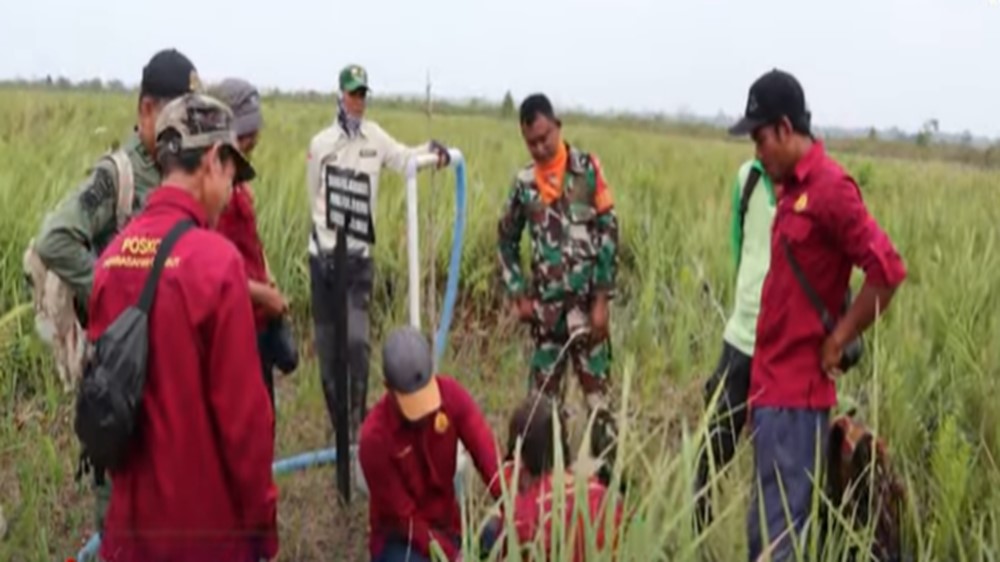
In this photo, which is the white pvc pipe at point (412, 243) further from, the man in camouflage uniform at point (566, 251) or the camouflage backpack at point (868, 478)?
the camouflage backpack at point (868, 478)

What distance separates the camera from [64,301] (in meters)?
3.09

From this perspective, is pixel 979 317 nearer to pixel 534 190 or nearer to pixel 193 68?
pixel 534 190

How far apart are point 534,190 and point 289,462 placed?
141cm

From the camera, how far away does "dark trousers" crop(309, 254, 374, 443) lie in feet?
15.8

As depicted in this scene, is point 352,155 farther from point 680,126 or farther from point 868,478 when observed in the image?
point 680,126

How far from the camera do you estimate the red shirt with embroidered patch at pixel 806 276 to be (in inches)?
119

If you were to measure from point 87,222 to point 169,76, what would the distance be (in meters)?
0.43

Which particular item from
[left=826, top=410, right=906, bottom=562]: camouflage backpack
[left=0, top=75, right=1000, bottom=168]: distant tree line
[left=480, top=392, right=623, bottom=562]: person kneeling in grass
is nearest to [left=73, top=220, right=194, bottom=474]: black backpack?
[left=480, top=392, right=623, bottom=562]: person kneeling in grass

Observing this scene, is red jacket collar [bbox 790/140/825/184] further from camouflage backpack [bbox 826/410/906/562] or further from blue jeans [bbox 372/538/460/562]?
blue jeans [bbox 372/538/460/562]

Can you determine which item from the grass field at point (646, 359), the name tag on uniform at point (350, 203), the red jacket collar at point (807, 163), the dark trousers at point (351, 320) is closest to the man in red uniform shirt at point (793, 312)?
the red jacket collar at point (807, 163)

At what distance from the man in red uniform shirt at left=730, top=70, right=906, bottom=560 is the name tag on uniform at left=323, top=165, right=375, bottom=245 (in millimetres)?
1197

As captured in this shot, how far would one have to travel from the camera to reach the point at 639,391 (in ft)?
15.8

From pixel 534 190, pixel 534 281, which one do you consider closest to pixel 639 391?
pixel 534 281

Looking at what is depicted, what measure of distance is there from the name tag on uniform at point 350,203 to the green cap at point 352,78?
94cm
